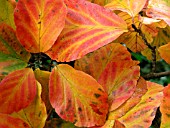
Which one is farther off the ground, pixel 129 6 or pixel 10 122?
pixel 129 6

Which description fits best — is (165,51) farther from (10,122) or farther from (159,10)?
(10,122)

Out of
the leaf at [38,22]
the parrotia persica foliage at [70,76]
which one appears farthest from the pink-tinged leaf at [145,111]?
the leaf at [38,22]

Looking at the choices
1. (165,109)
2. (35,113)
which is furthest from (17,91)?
(165,109)

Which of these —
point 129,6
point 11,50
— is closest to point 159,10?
point 129,6

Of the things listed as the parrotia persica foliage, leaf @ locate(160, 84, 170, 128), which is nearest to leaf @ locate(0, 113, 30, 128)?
the parrotia persica foliage

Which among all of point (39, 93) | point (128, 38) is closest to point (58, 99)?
point (39, 93)

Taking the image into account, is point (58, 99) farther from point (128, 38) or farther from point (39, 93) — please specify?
point (128, 38)

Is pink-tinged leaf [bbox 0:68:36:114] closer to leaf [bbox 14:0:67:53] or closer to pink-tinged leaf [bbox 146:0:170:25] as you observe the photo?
leaf [bbox 14:0:67:53]
